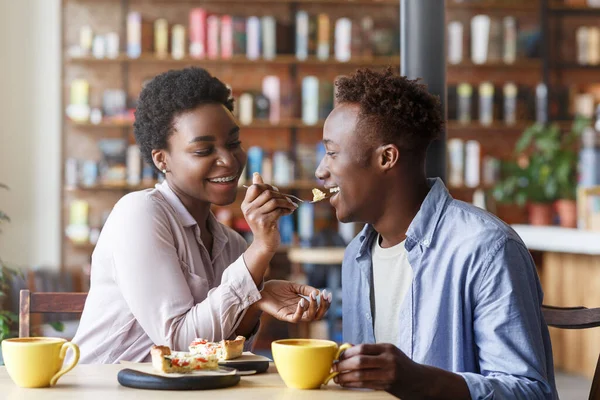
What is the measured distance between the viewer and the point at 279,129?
6.59 m

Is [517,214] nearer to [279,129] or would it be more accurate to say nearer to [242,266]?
[279,129]

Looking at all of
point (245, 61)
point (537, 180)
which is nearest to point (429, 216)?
point (537, 180)

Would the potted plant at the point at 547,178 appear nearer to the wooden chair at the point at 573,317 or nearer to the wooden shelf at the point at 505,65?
the wooden shelf at the point at 505,65

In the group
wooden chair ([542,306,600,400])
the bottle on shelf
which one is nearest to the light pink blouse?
wooden chair ([542,306,600,400])

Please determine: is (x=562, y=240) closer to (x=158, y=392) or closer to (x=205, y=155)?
(x=205, y=155)

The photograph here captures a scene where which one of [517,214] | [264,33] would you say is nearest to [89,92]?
[264,33]

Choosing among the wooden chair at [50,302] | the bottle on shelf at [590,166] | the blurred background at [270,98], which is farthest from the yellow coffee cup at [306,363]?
the blurred background at [270,98]

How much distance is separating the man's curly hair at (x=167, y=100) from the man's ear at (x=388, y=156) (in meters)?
0.50

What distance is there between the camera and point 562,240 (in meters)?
5.02

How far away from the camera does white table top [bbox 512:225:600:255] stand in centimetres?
473

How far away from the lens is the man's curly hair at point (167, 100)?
2.10m

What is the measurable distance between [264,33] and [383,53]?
930mm

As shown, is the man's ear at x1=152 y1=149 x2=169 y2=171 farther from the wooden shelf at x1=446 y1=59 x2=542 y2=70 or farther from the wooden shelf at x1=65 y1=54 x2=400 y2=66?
the wooden shelf at x1=446 y1=59 x2=542 y2=70

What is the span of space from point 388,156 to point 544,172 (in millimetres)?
4407
